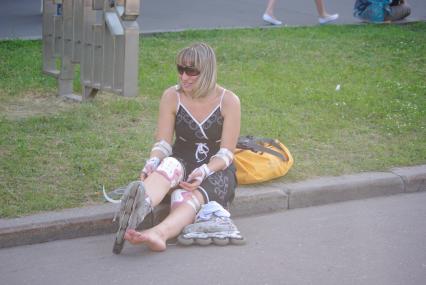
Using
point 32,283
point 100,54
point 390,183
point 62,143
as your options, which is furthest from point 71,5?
point 32,283

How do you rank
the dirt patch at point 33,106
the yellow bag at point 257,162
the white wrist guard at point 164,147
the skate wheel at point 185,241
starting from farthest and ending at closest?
the dirt patch at point 33,106 → the yellow bag at point 257,162 → the white wrist guard at point 164,147 → the skate wheel at point 185,241

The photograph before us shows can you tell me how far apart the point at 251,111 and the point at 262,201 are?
2.17 metres

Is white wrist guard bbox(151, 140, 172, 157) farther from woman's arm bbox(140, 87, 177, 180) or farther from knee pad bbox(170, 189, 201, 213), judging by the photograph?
knee pad bbox(170, 189, 201, 213)

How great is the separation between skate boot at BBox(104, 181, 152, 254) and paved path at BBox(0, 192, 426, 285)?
0.14 m

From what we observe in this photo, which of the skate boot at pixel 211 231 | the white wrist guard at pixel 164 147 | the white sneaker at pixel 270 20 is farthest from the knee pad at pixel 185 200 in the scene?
the white sneaker at pixel 270 20

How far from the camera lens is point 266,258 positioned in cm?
513

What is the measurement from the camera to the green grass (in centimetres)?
623

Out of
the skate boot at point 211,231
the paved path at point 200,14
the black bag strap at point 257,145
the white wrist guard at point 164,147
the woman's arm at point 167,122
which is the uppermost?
the woman's arm at point 167,122

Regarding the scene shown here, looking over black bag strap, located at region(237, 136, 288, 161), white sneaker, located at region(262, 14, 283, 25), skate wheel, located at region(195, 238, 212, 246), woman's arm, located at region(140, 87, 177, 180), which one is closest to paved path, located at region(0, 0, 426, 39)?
white sneaker, located at region(262, 14, 283, 25)

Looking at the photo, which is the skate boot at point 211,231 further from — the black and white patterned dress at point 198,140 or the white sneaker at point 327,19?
the white sneaker at point 327,19

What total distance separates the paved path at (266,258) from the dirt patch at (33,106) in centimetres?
261

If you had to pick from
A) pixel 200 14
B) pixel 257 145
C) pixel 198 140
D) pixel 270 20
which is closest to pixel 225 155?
pixel 198 140

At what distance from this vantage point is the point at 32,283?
468cm

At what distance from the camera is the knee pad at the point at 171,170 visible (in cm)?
539
